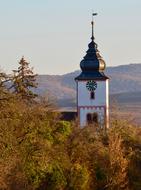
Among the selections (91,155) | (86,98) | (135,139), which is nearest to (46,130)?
(91,155)

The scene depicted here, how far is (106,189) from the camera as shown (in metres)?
49.6

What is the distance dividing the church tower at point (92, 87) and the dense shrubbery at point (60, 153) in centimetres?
2200

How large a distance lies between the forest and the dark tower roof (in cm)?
2105

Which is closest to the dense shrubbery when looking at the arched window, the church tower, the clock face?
the arched window

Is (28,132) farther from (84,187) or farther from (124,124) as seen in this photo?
(124,124)

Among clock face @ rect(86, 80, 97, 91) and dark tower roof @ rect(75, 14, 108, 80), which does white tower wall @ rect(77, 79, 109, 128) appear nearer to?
clock face @ rect(86, 80, 97, 91)

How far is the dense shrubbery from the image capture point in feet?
124

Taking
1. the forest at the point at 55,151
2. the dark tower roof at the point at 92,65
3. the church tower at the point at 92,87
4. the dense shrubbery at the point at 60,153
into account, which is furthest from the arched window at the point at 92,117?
the dense shrubbery at the point at 60,153

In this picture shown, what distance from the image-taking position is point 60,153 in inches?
1816

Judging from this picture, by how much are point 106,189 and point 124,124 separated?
455 inches

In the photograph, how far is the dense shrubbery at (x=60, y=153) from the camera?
37.7 meters

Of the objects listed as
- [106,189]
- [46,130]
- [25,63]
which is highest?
[25,63]

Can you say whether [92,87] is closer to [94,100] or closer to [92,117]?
[94,100]

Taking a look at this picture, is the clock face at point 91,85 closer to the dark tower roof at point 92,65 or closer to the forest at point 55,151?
the dark tower roof at point 92,65
